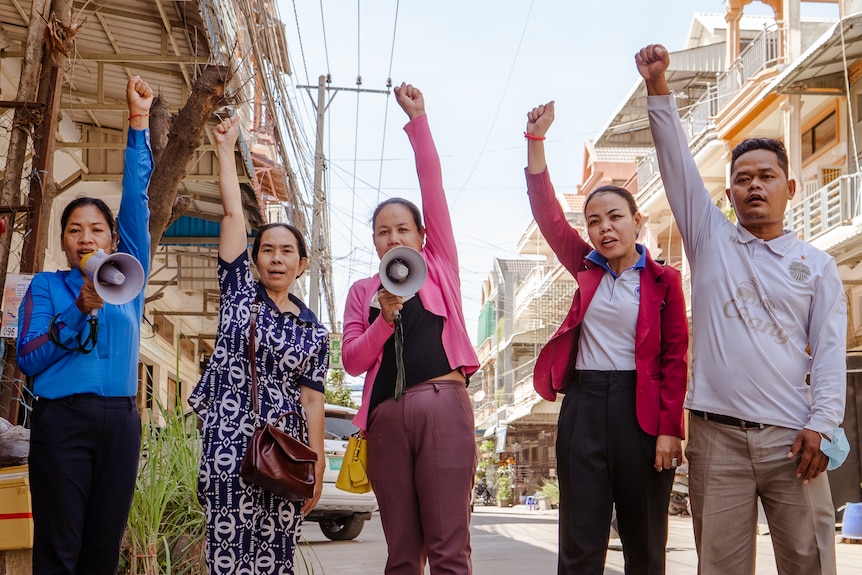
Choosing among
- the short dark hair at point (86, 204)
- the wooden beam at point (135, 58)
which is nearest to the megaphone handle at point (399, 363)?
the short dark hair at point (86, 204)

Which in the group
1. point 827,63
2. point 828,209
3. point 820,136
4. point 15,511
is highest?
point 827,63

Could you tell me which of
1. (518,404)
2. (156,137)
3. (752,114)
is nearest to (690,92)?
(752,114)

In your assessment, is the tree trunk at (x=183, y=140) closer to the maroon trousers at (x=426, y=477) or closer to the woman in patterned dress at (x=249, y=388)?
the woman in patterned dress at (x=249, y=388)

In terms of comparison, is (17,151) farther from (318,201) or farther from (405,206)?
(318,201)

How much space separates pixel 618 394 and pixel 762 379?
1.86 ft

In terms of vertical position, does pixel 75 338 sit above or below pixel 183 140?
below

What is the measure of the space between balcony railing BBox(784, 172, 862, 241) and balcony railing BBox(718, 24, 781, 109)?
3962 millimetres

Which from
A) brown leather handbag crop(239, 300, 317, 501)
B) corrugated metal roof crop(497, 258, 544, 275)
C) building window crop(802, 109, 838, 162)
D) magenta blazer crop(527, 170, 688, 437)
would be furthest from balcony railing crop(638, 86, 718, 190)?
corrugated metal roof crop(497, 258, 544, 275)

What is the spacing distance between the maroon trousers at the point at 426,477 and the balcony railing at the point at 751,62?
59.5 ft

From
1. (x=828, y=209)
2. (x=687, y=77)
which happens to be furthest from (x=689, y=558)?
(x=687, y=77)

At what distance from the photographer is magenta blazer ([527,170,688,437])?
12.7ft

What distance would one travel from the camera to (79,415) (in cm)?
366

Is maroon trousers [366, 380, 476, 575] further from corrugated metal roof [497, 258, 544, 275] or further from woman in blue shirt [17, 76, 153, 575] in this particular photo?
corrugated metal roof [497, 258, 544, 275]

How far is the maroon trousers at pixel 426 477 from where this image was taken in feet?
12.3
